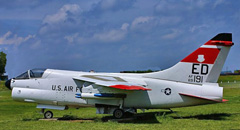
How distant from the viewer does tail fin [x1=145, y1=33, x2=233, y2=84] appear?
1530 cm

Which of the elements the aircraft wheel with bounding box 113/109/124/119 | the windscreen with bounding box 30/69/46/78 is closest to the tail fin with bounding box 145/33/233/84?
the aircraft wheel with bounding box 113/109/124/119

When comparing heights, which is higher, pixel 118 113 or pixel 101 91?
pixel 101 91

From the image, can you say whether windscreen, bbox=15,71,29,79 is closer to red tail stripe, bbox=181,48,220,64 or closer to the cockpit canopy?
the cockpit canopy

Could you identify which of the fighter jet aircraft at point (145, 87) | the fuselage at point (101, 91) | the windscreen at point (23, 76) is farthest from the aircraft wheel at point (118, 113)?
the windscreen at point (23, 76)

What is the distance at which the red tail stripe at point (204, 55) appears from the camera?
50.3ft

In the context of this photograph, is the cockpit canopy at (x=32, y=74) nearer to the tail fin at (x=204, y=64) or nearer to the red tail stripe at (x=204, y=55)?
the tail fin at (x=204, y=64)

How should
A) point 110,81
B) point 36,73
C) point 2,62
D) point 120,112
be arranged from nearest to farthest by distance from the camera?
point 110,81 → point 120,112 → point 36,73 → point 2,62

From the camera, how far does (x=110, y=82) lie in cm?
1430

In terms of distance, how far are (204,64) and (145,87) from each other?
335 cm

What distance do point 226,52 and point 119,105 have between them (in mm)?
6240

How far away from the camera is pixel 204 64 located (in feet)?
50.7

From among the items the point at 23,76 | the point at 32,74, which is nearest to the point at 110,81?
the point at 32,74

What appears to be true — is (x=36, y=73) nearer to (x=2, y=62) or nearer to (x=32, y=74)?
(x=32, y=74)

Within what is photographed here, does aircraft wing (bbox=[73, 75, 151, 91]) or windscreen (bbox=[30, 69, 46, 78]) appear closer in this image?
aircraft wing (bbox=[73, 75, 151, 91])
